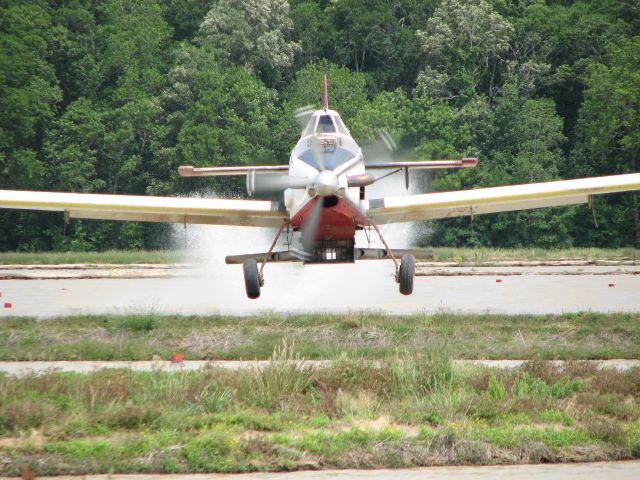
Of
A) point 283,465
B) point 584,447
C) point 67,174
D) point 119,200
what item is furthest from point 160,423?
point 67,174

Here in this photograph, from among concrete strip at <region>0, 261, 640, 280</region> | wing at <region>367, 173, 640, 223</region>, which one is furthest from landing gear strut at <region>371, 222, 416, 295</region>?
concrete strip at <region>0, 261, 640, 280</region>

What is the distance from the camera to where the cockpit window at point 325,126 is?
2125 cm

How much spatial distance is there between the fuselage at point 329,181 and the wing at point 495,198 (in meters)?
1.93

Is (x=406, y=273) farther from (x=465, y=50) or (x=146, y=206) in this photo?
(x=465, y=50)

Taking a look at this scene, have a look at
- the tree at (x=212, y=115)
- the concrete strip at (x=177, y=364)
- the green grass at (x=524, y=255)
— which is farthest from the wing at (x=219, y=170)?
the tree at (x=212, y=115)

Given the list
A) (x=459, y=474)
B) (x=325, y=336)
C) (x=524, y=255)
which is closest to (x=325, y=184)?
(x=325, y=336)

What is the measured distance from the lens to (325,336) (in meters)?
17.1

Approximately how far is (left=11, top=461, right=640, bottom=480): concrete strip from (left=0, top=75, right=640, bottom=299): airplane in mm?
9634

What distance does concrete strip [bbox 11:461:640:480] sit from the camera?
991cm

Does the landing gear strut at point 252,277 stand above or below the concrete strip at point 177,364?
above

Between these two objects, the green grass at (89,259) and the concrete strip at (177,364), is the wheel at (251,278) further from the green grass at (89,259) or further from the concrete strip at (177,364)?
the green grass at (89,259)

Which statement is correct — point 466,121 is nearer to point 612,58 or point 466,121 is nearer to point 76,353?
point 612,58

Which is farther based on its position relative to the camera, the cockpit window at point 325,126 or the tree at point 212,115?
the tree at point 212,115

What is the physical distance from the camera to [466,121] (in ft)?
188
